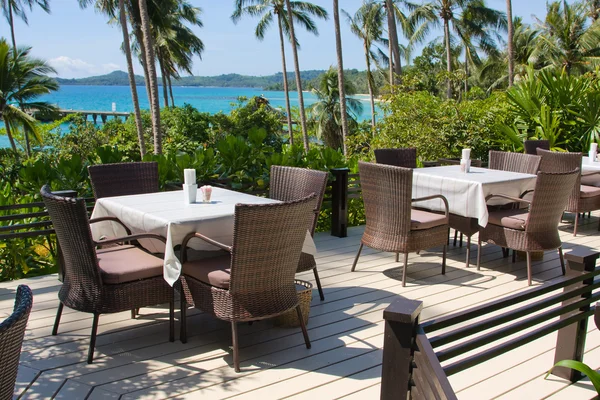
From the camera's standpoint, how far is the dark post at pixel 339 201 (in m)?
5.83

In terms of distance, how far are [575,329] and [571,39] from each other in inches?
1390

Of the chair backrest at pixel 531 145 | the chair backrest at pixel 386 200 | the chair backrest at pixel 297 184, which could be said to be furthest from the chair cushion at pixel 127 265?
the chair backrest at pixel 531 145

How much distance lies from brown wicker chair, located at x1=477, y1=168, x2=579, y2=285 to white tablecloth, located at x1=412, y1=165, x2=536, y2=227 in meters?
0.20

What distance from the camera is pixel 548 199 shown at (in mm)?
4316

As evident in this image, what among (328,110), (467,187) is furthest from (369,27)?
(467,187)

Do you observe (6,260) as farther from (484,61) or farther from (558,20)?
(484,61)

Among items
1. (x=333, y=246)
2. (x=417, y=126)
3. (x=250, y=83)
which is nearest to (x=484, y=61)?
(x=417, y=126)

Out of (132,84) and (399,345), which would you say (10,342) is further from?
(132,84)

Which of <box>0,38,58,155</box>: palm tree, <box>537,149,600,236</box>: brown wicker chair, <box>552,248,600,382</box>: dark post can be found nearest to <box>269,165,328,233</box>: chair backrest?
<box>552,248,600,382</box>: dark post

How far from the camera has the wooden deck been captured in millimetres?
2705

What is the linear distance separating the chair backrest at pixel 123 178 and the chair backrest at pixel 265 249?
1.87 metres

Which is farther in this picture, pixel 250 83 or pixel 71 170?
pixel 250 83

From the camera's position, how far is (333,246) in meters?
5.60

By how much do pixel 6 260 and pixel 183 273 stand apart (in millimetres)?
2483
